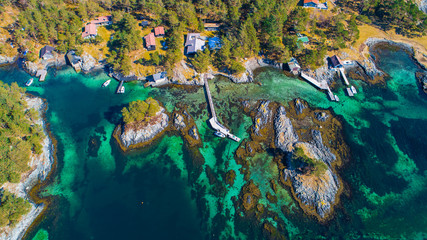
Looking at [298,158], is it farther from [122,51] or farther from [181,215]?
[122,51]

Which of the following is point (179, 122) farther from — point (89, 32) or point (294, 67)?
point (89, 32)

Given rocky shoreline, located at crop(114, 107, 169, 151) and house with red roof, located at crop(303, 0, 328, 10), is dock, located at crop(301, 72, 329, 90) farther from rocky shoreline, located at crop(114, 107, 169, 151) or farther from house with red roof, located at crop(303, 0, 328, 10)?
rocky shoreline, located at crop(114, 107, 169, 151)

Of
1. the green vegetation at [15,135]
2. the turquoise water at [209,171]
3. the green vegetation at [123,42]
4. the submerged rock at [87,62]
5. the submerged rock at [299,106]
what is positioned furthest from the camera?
the submerged rock at [87,62]

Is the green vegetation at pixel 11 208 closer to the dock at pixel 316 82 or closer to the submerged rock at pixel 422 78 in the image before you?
the dock at pixel 316 82

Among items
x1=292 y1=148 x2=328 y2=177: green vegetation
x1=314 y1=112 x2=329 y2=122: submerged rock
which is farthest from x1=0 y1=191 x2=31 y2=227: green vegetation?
x1=314 y1=112 x2=329 y2=122: submerged rock

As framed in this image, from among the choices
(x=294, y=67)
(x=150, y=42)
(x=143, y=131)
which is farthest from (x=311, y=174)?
(x=150, y=42)

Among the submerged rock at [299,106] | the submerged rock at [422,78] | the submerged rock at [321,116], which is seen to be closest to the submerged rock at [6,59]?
the submerged rock at [299,106]
